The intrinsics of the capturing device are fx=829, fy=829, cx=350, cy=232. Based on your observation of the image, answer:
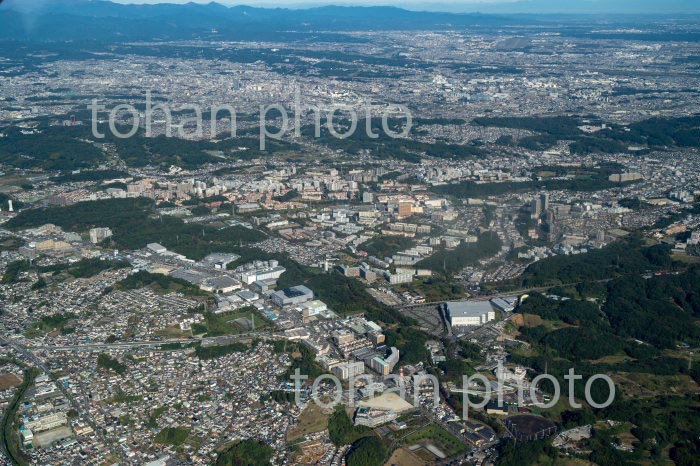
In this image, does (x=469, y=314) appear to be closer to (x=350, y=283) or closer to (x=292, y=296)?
(x=350, y=283)

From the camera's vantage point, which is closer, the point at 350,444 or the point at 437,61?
the point at 350,444

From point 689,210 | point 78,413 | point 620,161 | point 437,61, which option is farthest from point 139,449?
point 437,61

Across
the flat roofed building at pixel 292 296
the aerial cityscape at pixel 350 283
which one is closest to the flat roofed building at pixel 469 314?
the aerial cityscape at pixel 350 283

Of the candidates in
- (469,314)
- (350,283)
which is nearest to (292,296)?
(350,283)

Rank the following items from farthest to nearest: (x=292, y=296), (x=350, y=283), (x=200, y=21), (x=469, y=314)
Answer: (x=200, y=21)
(x=350, y=283)
(x=292, y=296)
(x=469, y=314)

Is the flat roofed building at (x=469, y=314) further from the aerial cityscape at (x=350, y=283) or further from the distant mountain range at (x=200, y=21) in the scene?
the distant mountain range at (x=200, y=21)

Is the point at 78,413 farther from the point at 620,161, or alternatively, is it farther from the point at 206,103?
the point at 206,103

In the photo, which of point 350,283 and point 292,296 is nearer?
point 292,296

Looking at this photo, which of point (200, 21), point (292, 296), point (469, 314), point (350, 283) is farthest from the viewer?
point (200, 21)

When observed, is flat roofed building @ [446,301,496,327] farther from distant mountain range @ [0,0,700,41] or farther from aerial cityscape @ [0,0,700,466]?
distant mountain range @ [0,0,700,41]
